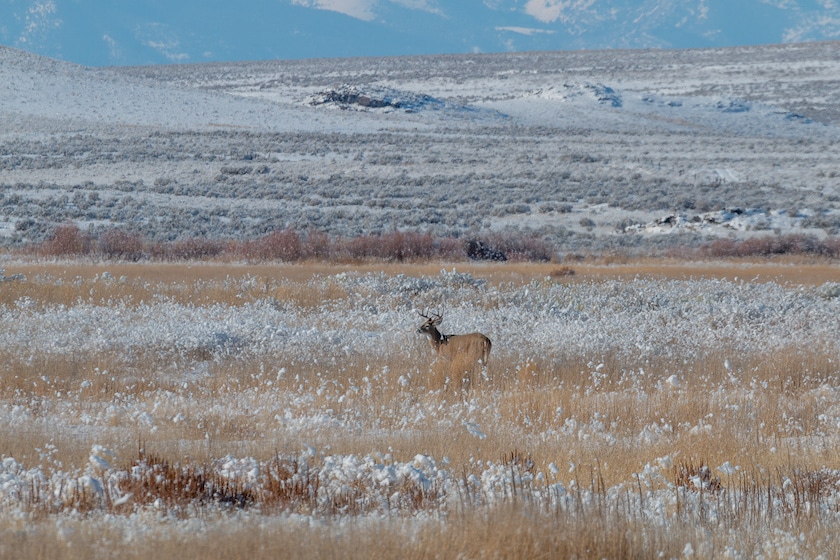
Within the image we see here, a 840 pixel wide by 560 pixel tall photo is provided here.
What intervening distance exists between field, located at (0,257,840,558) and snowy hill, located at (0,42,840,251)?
1624cm

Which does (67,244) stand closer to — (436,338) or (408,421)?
(436,338)

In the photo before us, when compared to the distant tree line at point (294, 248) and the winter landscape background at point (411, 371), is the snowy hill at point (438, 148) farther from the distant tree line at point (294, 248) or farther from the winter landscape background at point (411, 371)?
the distant tree line at point (294, 248)

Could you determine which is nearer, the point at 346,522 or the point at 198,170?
the point at 346,522

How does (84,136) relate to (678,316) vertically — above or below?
above

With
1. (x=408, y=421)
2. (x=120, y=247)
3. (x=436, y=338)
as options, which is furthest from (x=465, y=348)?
(x=120, y=247)

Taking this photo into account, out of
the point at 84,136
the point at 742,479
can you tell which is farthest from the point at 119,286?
the point at 84,136

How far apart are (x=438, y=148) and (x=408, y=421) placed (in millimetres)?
46322

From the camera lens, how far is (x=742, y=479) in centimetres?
690

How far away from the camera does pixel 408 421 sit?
8.94 m

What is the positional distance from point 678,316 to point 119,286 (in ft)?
37.9

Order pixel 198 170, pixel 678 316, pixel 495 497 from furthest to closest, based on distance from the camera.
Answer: pixel 198 170
pixel 678 316
pixel 495 497

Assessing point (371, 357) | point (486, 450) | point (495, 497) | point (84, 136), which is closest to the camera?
point (495, 497)

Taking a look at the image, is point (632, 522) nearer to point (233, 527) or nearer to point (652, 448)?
point (233, 527)

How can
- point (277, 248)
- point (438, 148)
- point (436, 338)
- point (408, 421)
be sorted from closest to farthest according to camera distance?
point (408, 421)
point (436, 338)
point (277, 248)
point (438, 148)
